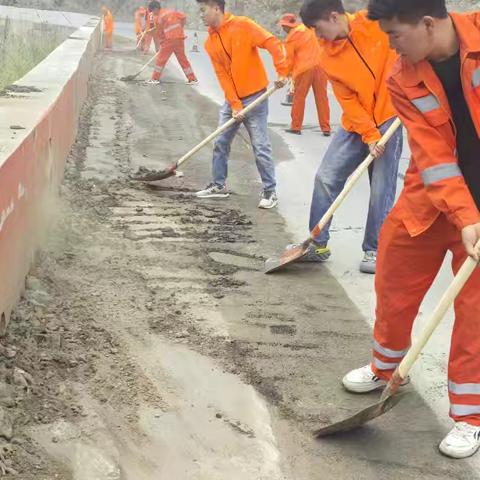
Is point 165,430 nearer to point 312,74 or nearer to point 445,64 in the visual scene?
point 445,64

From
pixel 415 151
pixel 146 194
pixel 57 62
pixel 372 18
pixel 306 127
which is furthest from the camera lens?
pixel 306 127

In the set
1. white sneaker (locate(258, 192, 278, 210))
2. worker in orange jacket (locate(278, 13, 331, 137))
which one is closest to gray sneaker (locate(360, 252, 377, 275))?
white sneaker (locate(258, 192, 278, 210))

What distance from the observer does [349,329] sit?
13.7 feet

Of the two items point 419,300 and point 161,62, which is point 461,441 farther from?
point 161,62

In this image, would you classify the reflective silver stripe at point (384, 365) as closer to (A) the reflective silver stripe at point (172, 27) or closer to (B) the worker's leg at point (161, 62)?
(B) the worker's leg at point (161, 62)

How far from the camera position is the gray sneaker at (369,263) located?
16.5 feet

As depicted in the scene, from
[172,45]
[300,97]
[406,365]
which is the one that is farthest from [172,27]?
[406,365]

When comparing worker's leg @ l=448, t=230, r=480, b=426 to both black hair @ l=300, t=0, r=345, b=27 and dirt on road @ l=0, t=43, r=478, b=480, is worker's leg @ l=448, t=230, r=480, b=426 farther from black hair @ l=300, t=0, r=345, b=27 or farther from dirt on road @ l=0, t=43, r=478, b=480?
black hair @ l=300, t=0, r=345, b=27

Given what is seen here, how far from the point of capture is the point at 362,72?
464 centimetres

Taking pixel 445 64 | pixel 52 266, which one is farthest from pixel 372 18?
pixel 52 266

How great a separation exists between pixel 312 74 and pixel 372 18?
7.78 metres

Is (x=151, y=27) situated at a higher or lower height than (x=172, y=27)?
lower

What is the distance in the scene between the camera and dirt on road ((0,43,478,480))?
2.97 meters

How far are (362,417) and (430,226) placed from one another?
2.65 ft
